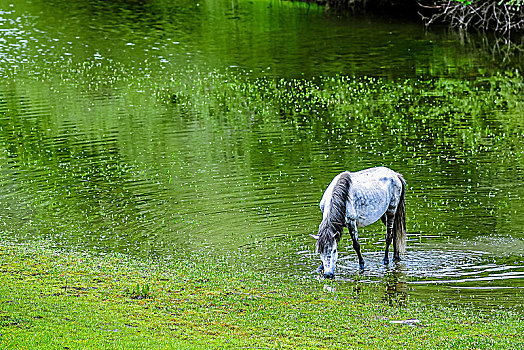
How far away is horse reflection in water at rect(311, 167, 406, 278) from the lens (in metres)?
11.8

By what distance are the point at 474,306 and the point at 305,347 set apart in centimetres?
360

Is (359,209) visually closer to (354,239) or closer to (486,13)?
(354,239)

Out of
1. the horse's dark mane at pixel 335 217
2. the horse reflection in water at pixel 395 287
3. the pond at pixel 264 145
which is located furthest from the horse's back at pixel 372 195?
the horse reflection in water at pixel 395 287

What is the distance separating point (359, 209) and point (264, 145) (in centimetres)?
951

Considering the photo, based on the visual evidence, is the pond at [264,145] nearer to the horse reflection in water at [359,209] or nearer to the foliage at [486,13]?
the horse reflection in water at [359,209]

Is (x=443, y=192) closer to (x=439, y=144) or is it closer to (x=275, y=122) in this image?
(x=439, y=144)

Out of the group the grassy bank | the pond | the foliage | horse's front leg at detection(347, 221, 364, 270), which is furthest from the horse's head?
the foliage

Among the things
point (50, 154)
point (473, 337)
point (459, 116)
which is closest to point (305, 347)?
point (473, 337)

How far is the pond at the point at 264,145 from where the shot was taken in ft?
44.9

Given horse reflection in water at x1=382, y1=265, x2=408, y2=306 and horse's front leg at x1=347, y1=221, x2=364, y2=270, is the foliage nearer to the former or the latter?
horse's front leg at x1=347, y1=221, x2=364, y2=270

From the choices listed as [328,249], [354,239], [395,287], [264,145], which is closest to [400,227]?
[354,239]

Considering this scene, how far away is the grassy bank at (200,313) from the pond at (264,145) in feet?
3.48

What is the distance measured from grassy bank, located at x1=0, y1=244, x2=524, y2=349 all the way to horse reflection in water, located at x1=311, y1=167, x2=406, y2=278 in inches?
28.5

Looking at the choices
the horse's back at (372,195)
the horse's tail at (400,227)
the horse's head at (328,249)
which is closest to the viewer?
the horse's head at (328,249)
